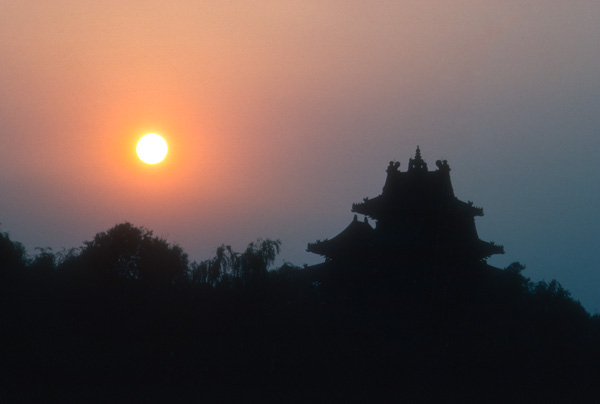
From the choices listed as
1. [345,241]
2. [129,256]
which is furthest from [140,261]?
[345,241]

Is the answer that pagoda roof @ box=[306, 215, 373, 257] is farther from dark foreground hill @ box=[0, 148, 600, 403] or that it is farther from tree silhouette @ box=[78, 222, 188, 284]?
tree silhouette @ box=[78, 222, 188, 284]

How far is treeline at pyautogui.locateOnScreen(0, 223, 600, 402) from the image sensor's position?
83.9ft

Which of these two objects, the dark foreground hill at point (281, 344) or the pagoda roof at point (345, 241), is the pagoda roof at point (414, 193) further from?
the dark foreground hill at point (281, 344)

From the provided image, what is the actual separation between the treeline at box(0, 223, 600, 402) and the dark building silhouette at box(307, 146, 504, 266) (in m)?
0.73

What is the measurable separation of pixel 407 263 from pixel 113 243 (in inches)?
741

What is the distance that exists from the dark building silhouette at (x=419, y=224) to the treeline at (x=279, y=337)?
73 cm

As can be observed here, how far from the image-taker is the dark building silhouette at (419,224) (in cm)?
3959

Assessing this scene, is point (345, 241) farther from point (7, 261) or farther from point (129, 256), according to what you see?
point (7, 261)

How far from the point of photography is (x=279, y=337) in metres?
30.7

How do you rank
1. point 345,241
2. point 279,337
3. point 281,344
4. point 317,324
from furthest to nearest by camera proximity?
1. point 345,241
2. point 317,324
3. point 279,337
4. point 281,344

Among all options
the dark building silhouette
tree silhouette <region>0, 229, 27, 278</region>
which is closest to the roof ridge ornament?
the dark building silhouette

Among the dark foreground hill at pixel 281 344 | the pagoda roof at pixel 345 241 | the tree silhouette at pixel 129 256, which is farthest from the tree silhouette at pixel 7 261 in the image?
the pagoda roof at pixel 345 241

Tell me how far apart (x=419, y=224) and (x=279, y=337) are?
13188 mm

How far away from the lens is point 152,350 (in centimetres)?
2725
